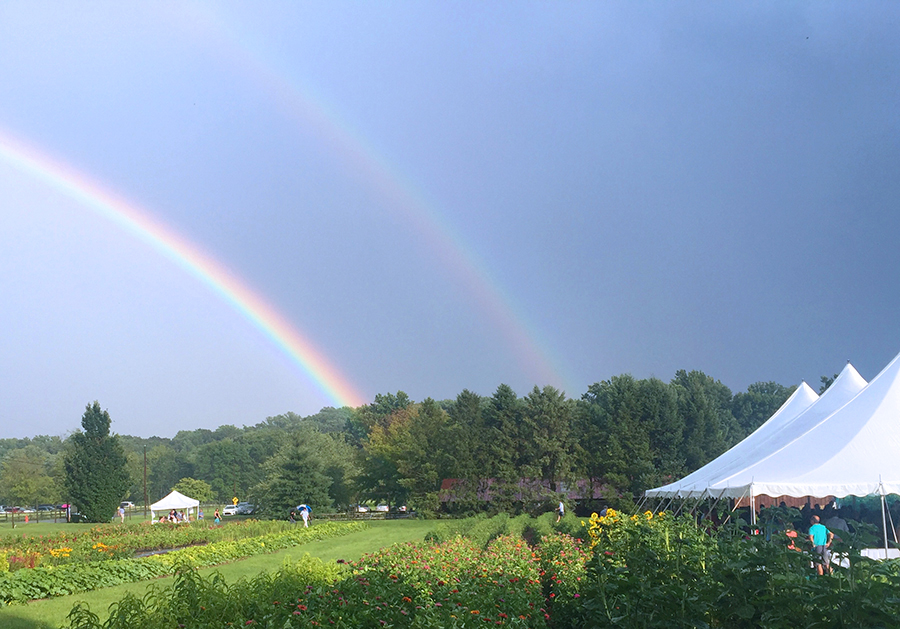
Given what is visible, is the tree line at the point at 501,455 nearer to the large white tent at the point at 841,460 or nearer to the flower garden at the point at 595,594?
the large white tent at the point at 841,460

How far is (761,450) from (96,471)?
4087 cm

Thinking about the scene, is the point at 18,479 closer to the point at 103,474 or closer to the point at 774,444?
the point at 103,474

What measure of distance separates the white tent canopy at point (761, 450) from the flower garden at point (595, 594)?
982 cm

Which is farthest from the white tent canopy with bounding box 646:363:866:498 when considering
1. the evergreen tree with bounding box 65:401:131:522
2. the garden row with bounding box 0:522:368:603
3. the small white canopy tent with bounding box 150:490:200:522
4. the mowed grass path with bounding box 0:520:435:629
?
the evergreen tree with bounding box 65:401:131:522

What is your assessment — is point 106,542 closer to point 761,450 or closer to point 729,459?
point 729,459

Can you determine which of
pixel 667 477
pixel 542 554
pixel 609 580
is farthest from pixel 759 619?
pixel 667 477

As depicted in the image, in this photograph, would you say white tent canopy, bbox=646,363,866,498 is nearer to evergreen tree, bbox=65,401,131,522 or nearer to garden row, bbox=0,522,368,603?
garden row, bbox=0,522,368,603

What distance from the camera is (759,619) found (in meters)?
4.33

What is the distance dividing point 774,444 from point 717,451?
2887 centimetres

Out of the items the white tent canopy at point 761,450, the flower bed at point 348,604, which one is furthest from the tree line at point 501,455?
the flower bed at point 348,604

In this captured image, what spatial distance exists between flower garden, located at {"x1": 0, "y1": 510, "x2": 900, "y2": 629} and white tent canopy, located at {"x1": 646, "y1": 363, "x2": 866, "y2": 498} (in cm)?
982

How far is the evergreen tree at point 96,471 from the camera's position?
151ft

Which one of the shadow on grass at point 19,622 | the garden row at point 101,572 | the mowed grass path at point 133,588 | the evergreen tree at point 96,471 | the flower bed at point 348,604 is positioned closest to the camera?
the flower bed at point 348,604

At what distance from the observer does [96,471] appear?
4622 cm
